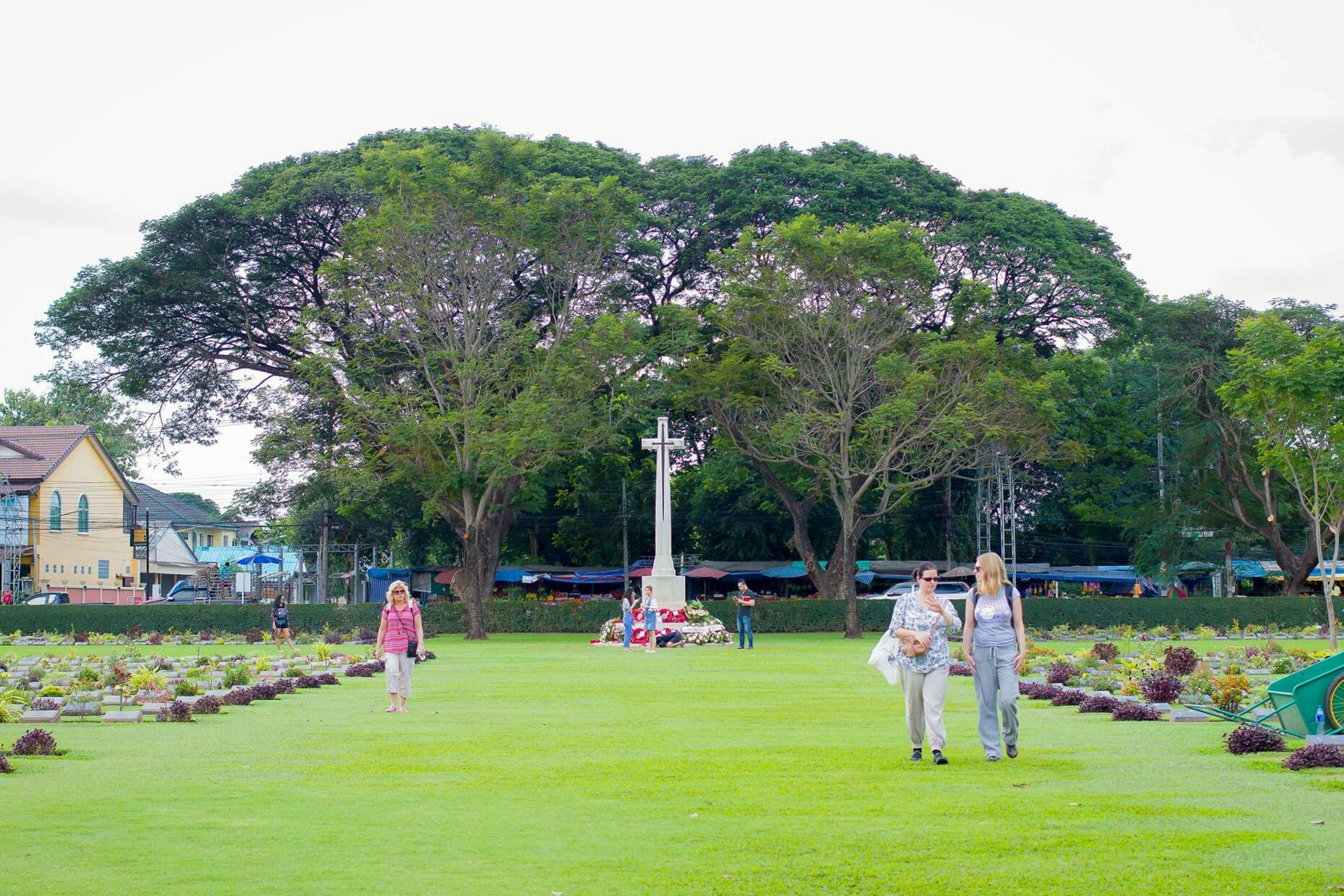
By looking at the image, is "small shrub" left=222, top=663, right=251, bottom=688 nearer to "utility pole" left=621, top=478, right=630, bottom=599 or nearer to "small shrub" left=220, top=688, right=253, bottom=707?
"small shrub" left=220, top=688, right=253, bottom=707

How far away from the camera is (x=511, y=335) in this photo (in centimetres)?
4581

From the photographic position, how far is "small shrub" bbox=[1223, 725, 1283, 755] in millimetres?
12117

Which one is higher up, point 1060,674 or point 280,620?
point 280,620

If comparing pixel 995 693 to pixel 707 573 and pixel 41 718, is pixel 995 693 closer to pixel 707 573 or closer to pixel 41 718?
pixel 41 718

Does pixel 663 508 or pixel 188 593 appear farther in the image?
pixel 188 593

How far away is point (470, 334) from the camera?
4541 centimetres

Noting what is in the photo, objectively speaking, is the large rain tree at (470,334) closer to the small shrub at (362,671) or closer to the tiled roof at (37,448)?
the small shrub at (362,671)

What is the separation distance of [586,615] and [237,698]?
3204 centimetres

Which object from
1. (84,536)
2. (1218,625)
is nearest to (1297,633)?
(1218,625)

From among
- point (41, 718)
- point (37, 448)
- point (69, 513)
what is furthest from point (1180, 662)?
point (37, 448)

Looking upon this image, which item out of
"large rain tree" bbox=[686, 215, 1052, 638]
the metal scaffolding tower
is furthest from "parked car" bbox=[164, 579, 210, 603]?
the metal scaffolding tower

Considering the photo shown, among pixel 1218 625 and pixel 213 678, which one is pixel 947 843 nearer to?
pixel 213 678

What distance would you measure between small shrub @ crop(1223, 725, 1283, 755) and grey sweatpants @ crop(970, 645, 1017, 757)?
191 centimetres

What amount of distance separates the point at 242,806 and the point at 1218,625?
45216mm
